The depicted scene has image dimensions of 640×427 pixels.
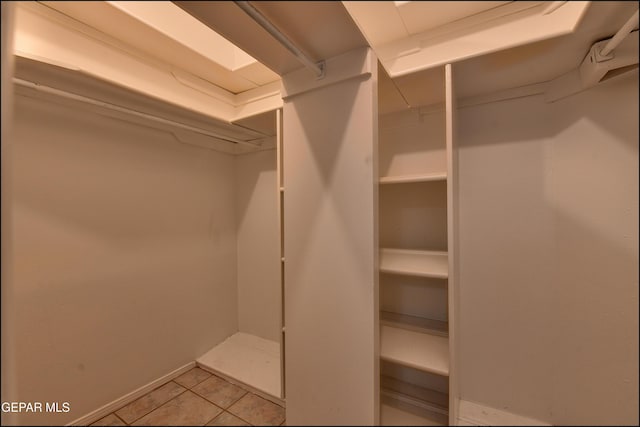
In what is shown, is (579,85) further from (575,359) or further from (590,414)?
(590,414)

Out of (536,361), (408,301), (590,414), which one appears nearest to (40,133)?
(408,301)

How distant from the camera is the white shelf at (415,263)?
3.49 ft

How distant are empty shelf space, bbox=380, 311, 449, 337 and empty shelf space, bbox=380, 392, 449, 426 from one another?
0.35 metres

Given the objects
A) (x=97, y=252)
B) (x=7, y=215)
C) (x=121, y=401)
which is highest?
(x=7, y=215)

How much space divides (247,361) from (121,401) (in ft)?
2.07

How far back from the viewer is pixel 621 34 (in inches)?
27.8

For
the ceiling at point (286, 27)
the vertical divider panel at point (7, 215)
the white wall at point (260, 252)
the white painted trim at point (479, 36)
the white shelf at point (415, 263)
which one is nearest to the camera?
the vertical divider panel at point (7, 215)

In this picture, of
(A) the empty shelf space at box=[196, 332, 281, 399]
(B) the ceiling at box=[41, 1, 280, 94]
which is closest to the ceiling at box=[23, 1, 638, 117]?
(B) the ceiling at box=[41, 1, 280, 94]

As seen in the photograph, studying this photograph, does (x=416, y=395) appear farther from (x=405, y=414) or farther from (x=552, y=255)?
(x=552, y=255)

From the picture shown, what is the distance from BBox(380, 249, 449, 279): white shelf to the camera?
1.06m

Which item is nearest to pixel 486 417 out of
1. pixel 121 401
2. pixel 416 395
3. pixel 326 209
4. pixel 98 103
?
pixel 416 395

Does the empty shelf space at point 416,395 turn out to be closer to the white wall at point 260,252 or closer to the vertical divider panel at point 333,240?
the vertical divider panel at point 333,240

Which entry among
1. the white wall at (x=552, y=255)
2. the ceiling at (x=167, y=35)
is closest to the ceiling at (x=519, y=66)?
the white wall at (x=552, y=255)

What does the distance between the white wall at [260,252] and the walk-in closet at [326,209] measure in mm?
297
